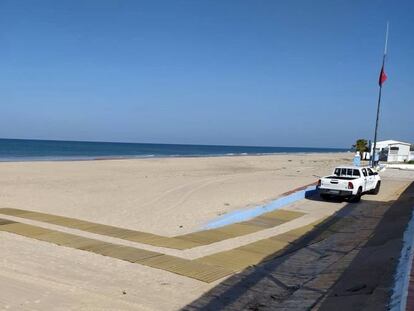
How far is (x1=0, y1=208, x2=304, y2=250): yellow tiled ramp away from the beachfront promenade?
0.03 m

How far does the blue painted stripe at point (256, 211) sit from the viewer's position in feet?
40.5

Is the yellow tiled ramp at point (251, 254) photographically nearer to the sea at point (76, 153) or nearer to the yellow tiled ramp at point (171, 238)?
the yellow tiled ramp at point (171, 238)

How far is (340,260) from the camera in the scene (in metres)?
8.46

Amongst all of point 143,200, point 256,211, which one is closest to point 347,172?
point 256,211

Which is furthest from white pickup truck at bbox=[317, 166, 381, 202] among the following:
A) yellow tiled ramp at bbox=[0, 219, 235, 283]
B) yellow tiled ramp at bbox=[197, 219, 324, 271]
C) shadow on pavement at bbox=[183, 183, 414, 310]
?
yellow tiled ramp at bbox=[0, 219, 235, 283]

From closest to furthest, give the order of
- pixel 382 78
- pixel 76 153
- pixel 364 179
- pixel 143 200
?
pixel 143 200 → pixel 364 179 → pixel 382 78 → pixel 76 153

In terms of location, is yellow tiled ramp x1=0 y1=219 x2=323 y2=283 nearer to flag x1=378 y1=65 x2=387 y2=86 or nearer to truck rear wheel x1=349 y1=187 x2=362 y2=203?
truck rear wheel x1=349 y1=187 x2=362 y2=203

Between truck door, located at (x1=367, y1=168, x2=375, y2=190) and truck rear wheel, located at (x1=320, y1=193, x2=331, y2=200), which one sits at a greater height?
truck door, located at (x1=367, y1=168, x2=375, y2=190)

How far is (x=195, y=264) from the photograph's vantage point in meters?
8.24

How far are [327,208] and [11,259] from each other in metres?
11.2

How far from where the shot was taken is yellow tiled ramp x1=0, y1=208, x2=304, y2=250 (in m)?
10.1

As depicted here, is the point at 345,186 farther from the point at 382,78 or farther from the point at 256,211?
the point at 382,78

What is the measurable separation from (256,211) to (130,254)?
606 cm

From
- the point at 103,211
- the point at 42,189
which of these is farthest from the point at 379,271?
the point at 42,189
